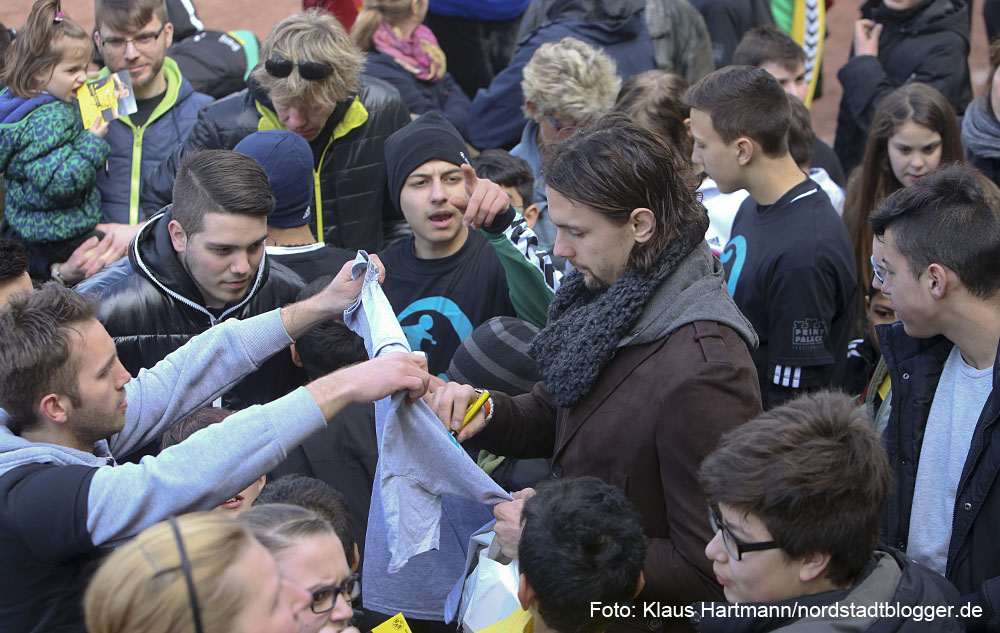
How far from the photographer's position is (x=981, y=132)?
4891mm

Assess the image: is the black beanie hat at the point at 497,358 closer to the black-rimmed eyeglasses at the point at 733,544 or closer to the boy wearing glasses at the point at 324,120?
the black-rimmed eyeglasses at the point at 733,544

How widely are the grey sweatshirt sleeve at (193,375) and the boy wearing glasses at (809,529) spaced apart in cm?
152

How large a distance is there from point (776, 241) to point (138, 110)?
132 inches

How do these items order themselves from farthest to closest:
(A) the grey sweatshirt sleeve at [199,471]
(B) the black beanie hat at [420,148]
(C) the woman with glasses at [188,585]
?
(B) the black beanie hat at [420,148], (A) the grey sweatshirt sleeve at [199,471], (C) the woman with glasses at [188,585]

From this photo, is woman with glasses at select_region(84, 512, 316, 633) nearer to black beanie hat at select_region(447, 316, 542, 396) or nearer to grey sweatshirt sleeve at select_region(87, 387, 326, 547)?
grey sweatshirt sleeve at select_region(87, 387, 326, 547)

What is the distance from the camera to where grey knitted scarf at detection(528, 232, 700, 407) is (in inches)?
101

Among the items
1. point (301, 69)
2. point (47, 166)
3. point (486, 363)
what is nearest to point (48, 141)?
point (47, 166)

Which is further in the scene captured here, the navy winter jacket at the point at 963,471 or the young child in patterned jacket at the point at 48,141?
the young child in patterned jacket at the point at 48,141

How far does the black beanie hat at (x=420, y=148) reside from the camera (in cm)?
400

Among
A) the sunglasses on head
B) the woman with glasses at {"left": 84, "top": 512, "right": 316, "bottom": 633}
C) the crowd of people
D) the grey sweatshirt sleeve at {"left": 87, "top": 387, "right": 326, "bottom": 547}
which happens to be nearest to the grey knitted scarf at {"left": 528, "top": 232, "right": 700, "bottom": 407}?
the crowd of people

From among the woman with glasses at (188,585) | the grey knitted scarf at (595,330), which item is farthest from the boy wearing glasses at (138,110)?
the woman with glasses at (188,585)

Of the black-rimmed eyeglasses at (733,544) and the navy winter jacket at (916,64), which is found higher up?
the navy winter jacket at (916,64)

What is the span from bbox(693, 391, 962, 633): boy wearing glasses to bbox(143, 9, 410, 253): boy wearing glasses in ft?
9.87

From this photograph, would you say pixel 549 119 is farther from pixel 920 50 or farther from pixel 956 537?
pixel 956 537
